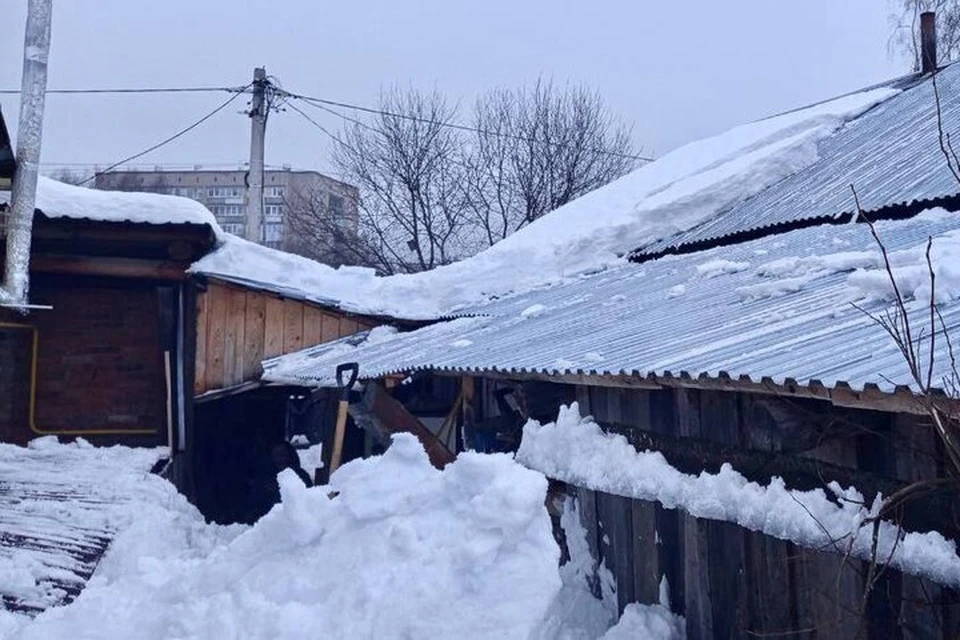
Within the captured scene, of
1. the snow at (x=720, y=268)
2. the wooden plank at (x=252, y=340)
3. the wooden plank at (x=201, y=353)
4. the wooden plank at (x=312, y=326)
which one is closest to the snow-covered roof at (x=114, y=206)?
the wooden plank at (x=201, y=353)

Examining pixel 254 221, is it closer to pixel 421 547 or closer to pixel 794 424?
pixel 421 547

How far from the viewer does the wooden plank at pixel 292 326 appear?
9.59 metres

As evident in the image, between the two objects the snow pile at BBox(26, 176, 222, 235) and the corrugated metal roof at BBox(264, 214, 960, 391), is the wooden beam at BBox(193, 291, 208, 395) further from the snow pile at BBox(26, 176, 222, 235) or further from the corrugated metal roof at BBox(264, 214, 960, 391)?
the corrugated metal roof at BBox(264, 214, 960, 391)

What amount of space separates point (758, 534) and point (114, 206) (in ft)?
24.2

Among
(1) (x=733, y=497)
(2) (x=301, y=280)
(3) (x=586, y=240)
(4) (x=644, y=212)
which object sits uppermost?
(4) (x=644, y=212)

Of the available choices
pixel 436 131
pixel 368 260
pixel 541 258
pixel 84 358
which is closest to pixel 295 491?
pixel 541 258

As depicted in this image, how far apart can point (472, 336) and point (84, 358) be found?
526 cm

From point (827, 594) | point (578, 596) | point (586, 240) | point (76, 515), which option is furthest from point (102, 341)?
point (827, 594)

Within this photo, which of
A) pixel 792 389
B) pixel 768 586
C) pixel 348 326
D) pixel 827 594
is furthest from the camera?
pixel 348 326

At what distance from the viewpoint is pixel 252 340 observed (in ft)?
31.4

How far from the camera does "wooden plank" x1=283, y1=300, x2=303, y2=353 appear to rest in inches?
378

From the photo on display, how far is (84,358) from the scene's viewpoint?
392 inches

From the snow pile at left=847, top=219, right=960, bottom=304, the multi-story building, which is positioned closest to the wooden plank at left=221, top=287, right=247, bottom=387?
the multi-story building

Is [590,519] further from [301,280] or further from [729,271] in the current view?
[301,280]
